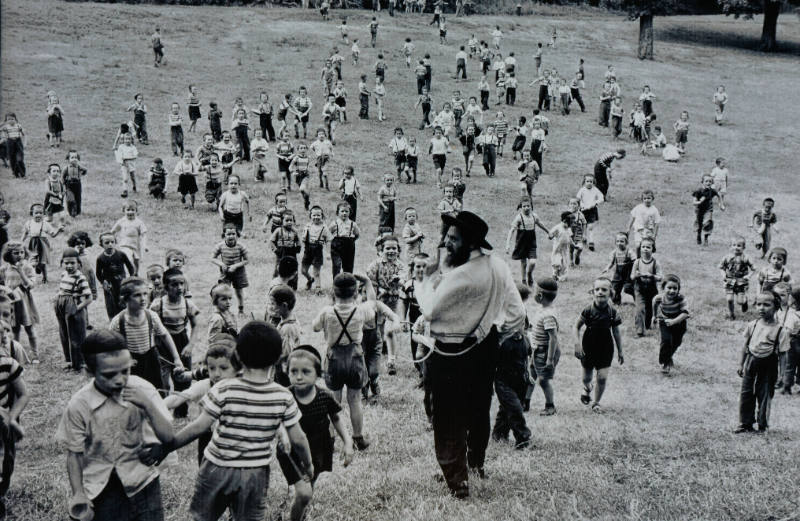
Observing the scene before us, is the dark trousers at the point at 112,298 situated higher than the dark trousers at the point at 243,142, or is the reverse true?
the dark trousers at the point at 243,142

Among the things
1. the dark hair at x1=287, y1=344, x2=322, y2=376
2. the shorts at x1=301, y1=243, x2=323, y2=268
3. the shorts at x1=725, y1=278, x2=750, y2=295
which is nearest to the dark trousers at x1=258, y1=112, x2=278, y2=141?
the shorts at x1=301, y1=243, x2=323, y2=268

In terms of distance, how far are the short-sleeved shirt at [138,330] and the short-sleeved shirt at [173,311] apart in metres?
0.75

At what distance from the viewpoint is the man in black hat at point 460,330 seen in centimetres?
545

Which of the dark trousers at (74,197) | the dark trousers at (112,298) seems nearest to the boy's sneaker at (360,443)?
the dark trousers at (112,298)

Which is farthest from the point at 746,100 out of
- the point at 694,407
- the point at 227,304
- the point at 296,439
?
the point at 296,439

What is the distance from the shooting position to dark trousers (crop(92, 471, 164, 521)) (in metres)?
3.97

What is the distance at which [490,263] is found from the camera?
5543 millimetres

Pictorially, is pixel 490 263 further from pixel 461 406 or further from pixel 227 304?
pixel 227 304

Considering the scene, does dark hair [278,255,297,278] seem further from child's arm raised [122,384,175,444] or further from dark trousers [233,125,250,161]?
dark trousers [233,125,250,161]

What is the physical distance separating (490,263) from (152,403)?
2.68m

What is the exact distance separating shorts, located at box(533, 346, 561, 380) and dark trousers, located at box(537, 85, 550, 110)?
2366 cm

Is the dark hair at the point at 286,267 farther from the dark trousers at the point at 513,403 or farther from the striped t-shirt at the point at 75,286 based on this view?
the striped t-shirt at the point at 75,286

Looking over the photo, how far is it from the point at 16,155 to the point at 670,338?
17864 millimetres

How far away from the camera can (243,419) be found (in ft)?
13.3
